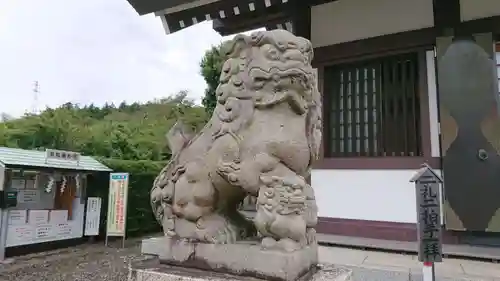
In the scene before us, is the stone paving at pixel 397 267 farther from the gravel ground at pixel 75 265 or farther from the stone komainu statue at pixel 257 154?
the gravel ground at pixel 75 265

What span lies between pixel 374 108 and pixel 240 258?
4178 millimetres

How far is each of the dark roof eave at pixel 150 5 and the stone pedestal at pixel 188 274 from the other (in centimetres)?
438

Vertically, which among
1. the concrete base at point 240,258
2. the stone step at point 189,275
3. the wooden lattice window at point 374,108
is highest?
the wooden lattice window at point 374,108

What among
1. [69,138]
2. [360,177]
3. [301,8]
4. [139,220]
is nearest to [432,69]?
[360,177]

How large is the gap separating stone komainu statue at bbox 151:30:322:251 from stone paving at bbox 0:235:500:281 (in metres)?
1.55

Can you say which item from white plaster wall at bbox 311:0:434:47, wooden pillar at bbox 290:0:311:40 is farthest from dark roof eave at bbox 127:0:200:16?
white plaster wall at bbox 311:0:434:47

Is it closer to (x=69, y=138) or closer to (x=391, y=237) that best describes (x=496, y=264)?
(x=391, y=237)

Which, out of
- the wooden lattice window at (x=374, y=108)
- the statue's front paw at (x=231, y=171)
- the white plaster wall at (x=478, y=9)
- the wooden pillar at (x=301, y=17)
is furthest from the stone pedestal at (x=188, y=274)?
the wooden pillar at (x=301, y=17)

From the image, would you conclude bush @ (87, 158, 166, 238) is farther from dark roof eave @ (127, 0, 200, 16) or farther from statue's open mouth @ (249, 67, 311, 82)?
statue's open mouth @ (249, 67, 311, 82)

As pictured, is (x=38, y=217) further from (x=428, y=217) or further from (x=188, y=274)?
(x=428, y=217)

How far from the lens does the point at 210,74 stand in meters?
12.7

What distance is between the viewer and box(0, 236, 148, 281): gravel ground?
4.74 metres

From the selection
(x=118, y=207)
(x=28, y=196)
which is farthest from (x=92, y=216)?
(x=28, y=196)

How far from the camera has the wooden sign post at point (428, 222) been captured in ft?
9.30
